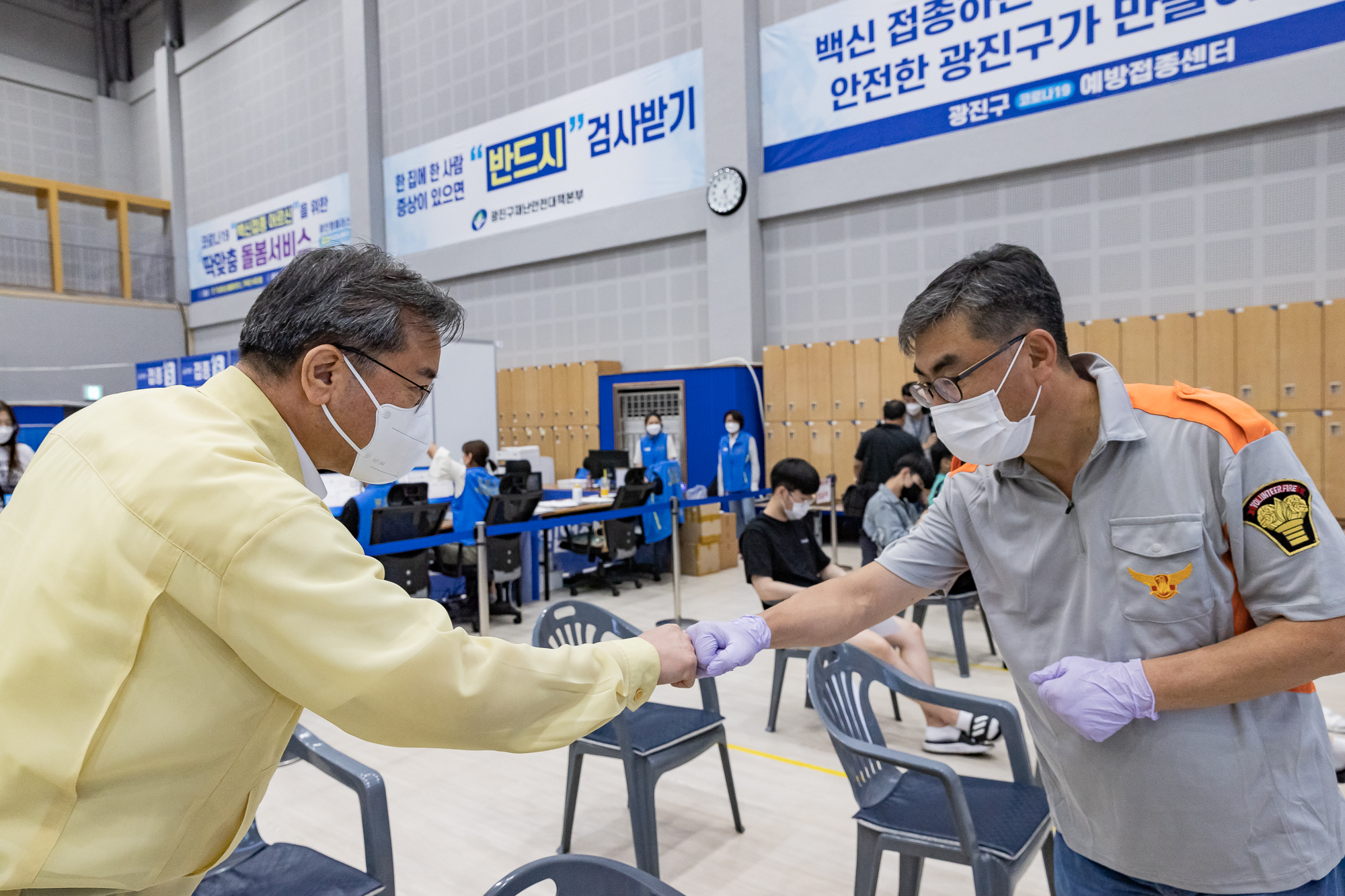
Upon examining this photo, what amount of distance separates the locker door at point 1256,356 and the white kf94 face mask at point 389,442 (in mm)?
7369

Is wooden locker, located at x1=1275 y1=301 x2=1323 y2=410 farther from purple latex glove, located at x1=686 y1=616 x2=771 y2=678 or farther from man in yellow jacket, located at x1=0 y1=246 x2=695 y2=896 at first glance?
man in yellow jacket, located at x1=0 y1=246 x2=695 y2=896

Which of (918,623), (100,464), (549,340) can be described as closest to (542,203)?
(549,340)

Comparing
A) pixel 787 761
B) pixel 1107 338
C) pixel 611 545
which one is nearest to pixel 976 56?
pixel 1107 338

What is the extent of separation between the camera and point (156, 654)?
0.82 m

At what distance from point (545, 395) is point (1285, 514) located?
34.7 feet

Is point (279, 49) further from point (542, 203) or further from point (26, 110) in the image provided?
point (542, 203)

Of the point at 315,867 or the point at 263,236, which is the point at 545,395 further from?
the point at 315,867

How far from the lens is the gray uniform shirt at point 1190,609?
3.58 feet

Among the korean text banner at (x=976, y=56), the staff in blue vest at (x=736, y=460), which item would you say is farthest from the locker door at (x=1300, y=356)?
the staff in blue vest at (x=736, y=460)

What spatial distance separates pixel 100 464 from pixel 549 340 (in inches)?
430

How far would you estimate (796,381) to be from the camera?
908cm

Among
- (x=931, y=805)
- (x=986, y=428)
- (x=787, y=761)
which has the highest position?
(x=986, y=428)

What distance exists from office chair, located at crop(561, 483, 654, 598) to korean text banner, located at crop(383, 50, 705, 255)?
4696 millimetres

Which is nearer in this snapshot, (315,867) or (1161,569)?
(1161,569)
